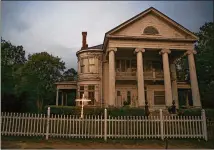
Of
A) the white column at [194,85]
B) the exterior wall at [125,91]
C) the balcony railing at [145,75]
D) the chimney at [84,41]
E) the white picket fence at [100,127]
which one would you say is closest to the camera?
the white picket fence at [100,127]

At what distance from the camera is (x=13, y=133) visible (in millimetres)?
11609

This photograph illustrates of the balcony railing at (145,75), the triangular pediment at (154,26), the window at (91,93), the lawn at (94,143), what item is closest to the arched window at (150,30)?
the triangular pediment at (154,26)

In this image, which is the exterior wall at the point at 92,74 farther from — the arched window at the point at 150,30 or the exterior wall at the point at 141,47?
the arched window at the point at 150,30

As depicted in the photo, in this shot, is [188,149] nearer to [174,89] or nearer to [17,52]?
[174,89]

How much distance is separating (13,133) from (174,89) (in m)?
18.7

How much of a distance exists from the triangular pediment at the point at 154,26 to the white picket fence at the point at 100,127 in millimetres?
12381

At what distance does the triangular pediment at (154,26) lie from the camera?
23.0m

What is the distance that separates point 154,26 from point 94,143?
52.6ft

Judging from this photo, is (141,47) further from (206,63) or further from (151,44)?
(206,63)

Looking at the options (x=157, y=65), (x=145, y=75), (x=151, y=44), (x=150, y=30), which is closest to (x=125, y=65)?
(x=145, y=75)

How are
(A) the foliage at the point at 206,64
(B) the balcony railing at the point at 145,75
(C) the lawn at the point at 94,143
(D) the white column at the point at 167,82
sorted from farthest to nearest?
(A) the foliage at the point at 206,64 → (B) the balcony railing at the point at 145,75 → (D) the white column at the point at 167,82 → (C) the lawn at the point at 94,143

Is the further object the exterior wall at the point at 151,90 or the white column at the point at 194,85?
the exterior wall at the point at 151,90

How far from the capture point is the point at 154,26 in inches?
934

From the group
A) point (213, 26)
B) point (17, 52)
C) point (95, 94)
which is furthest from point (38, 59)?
point (213, 26)
